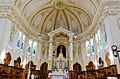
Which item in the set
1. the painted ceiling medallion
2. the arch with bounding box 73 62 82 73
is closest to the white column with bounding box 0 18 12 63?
the painted ceiling medallion

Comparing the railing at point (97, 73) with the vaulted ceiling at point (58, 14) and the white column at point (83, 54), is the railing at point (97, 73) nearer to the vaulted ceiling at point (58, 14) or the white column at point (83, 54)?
the white column at point (83, 54)

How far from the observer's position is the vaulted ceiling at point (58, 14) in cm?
1761

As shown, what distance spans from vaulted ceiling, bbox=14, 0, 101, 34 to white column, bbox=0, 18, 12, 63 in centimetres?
320

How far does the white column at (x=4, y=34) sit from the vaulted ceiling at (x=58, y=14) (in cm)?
320

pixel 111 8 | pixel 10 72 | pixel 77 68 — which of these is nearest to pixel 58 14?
pixel 77 68

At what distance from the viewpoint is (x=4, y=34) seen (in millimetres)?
13023

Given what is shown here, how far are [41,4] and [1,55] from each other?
31.9ft

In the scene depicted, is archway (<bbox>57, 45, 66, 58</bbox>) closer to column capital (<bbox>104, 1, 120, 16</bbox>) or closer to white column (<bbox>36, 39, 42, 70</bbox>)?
white column (<bbox>36, 39, 42, 70</bbox>)

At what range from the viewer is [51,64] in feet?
58.4

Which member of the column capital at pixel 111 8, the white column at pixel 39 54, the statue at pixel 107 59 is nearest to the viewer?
the statue at pixel 107 59

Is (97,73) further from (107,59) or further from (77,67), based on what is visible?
(77,67)

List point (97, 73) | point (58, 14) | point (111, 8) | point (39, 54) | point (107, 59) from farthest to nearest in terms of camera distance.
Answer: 1. point (58, 14)
2. point (39, 54)
3. point (97, 73)
4. point (111, 8)
5. point (107, 59)

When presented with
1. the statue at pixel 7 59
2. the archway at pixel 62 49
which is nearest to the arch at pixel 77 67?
the archway at pixel 62 49

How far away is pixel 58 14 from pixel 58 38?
401cm
